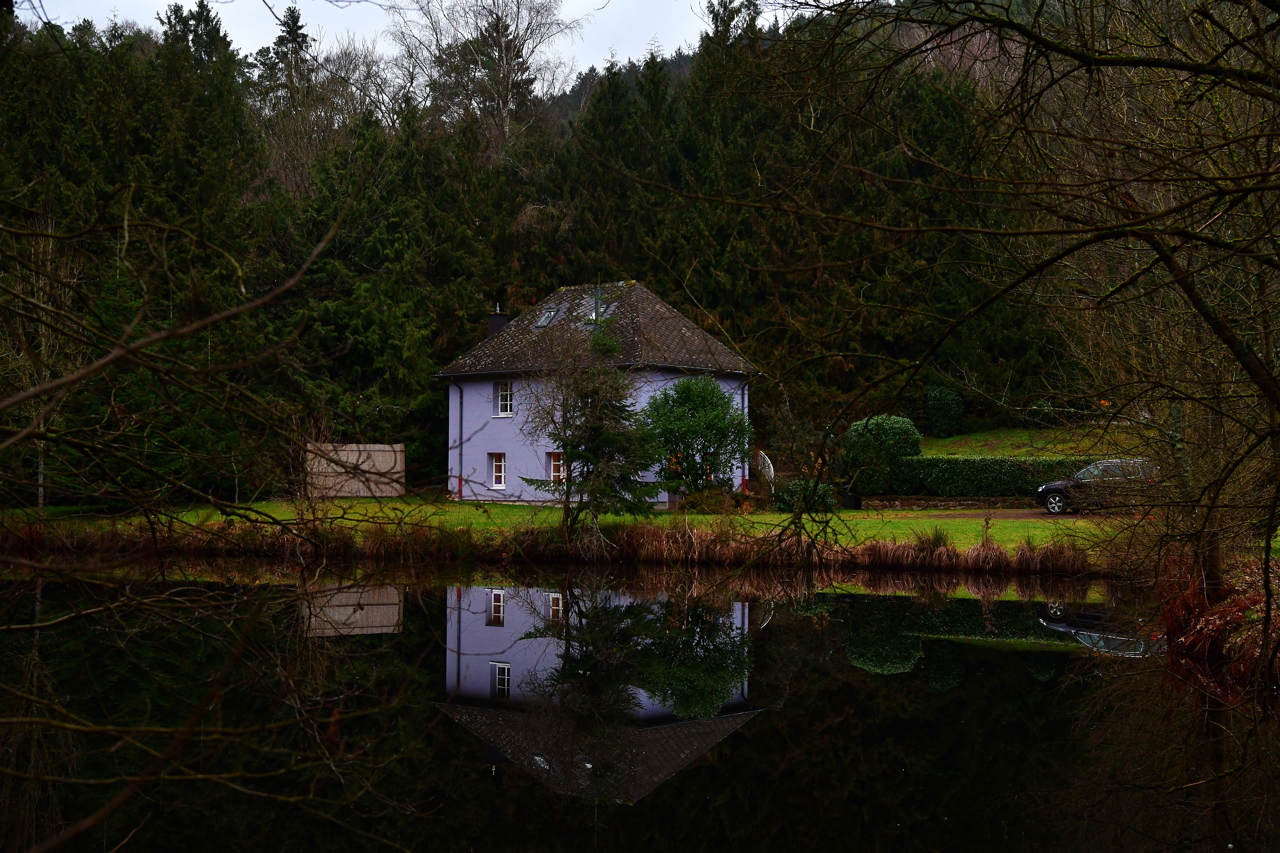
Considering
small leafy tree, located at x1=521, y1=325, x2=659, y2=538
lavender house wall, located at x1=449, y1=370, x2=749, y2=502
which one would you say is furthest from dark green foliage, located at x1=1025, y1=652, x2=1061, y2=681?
lavender house wall, located at x1=449, y1=370, x2=749, y2=502

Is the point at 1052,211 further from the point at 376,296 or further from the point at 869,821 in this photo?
the point at 376,296

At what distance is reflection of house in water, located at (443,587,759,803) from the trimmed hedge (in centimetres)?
1605

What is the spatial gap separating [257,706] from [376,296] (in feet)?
79.7

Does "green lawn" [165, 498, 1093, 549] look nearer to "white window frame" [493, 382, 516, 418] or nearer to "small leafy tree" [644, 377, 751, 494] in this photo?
"small leafy tree" [644, 377, 751, 494]

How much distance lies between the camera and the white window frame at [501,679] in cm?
1330

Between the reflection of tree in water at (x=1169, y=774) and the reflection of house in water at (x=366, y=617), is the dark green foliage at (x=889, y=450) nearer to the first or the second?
the reflection of house in water at (x=366, y=617)

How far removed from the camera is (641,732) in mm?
11641

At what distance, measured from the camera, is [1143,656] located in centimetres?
1372

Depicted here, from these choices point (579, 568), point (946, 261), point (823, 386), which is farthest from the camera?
point (823, 386)

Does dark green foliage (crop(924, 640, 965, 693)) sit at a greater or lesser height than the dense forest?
lesser

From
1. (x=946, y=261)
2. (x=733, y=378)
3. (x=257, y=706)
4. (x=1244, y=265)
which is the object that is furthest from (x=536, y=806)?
(x=733, y=378)

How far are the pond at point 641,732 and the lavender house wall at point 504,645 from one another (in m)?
0.07

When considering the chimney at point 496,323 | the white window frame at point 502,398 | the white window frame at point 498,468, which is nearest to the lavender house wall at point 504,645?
→ the white window frame at point 498,468

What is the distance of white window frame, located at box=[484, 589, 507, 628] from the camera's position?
58.3 ft
